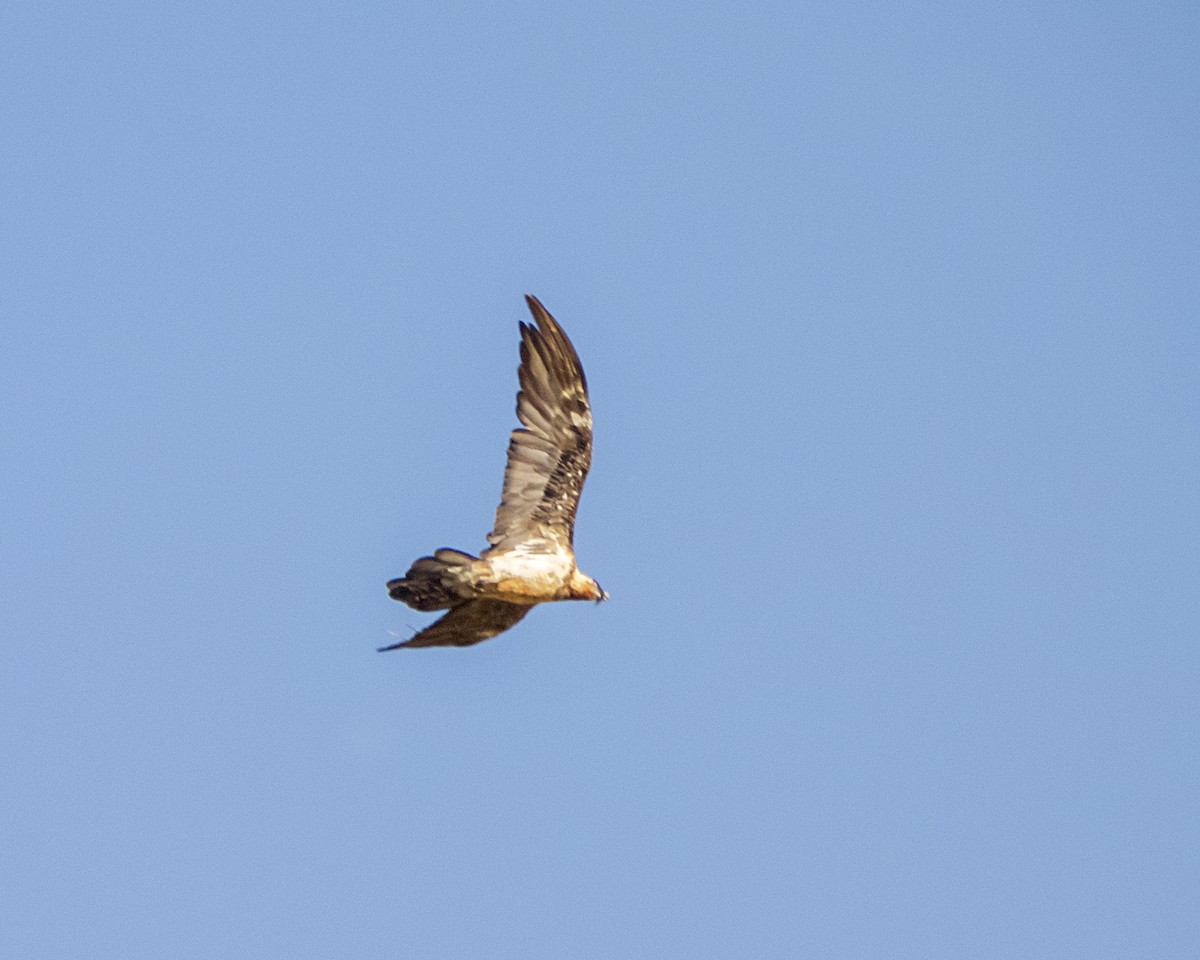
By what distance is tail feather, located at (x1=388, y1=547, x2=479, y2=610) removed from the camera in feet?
70.0

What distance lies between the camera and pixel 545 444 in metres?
22.8

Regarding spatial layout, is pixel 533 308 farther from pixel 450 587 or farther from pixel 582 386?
pixel 450 587

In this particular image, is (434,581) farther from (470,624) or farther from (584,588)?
(584,588)

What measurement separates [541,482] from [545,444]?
439 mm

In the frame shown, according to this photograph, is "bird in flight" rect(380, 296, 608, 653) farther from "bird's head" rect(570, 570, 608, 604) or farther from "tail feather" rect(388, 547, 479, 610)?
"tail feather" rect(388, 547, 479, 610)

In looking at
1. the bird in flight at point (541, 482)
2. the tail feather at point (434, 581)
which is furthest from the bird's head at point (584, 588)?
the tail feather at point (434, 581)

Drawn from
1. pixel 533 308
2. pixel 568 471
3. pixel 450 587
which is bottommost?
pixel 450 587

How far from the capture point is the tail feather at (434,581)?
2133 centimetres

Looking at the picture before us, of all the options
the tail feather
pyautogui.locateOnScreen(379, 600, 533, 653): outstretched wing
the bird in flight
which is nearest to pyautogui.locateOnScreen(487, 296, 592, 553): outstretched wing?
the bird in flight

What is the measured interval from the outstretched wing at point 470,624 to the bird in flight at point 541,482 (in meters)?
0.01

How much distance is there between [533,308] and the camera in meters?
22.6

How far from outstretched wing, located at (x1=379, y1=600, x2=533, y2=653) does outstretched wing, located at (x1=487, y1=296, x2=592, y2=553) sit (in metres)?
0.77

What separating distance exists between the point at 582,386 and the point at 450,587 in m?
2.88

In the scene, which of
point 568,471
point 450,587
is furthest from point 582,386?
point 450,587
